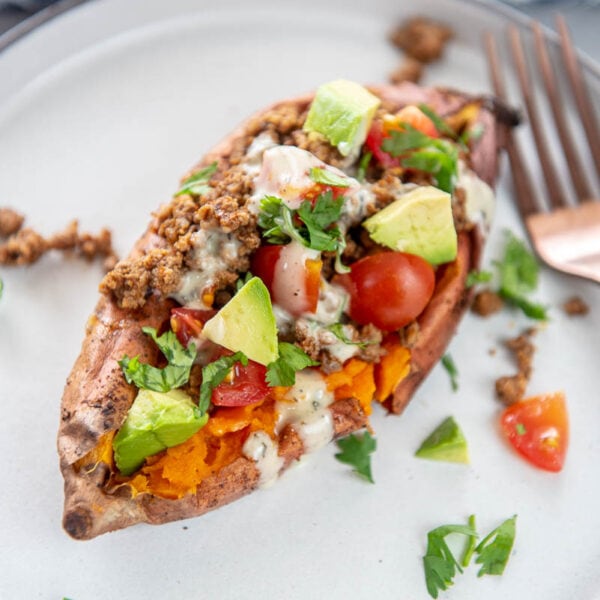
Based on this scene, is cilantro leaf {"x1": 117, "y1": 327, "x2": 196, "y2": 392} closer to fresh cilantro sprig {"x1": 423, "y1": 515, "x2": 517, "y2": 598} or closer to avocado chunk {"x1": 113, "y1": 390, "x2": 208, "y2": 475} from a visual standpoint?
avocado chunk {"x1": 113, "y1": 390, "x2": 208, "y2": 475}

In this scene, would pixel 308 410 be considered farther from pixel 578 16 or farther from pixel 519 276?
pixel 578 16

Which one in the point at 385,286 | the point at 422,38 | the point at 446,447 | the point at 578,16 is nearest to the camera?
the point at 385,286

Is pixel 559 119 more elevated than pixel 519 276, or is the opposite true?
pixel 559 119

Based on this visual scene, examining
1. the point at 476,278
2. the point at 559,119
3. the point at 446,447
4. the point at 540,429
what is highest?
the point at 559,119

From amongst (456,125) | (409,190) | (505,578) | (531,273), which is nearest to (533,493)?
(505,578)

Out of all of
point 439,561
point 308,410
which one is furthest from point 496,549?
point 308,410
